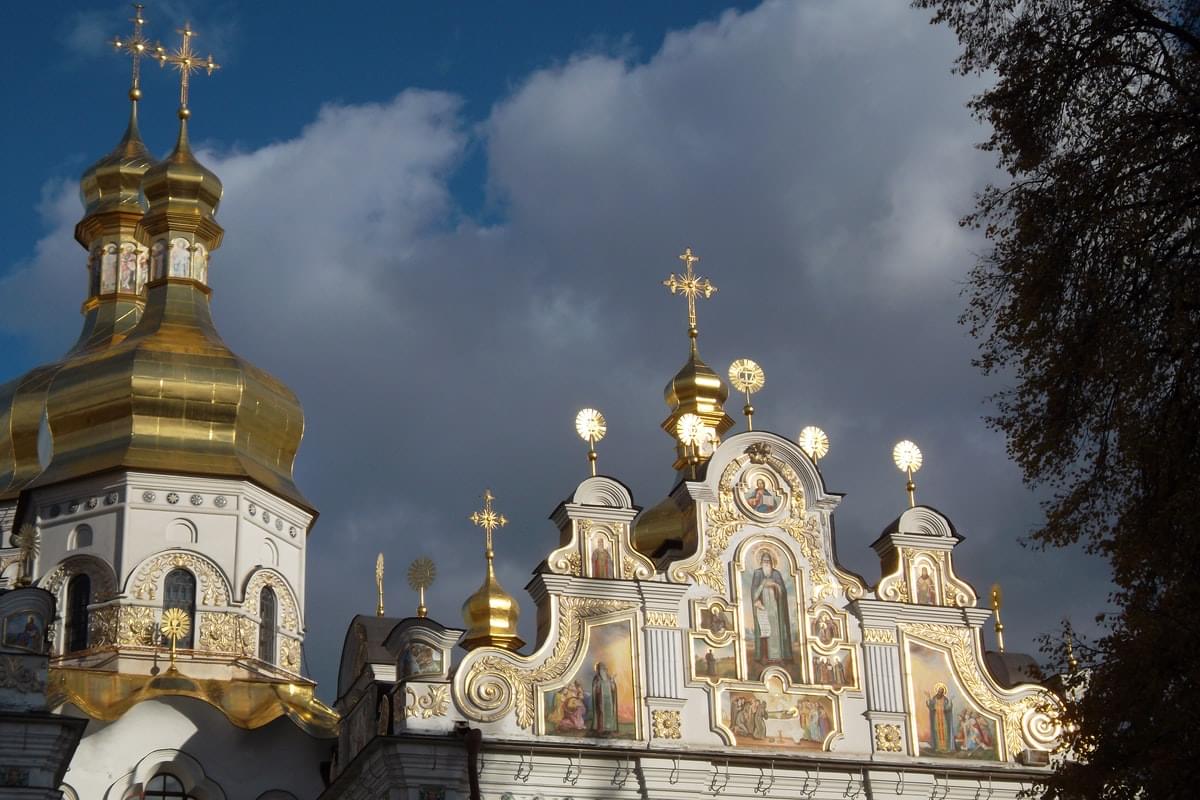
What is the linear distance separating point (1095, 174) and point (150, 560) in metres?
19.0

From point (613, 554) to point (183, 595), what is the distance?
827 cm

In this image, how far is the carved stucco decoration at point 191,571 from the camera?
2848 centimetres

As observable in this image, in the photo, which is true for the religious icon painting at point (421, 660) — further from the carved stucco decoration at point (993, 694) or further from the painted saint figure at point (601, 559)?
the carved stucco decoration at point (993, 694)

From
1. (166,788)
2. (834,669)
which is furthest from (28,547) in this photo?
(834,669)

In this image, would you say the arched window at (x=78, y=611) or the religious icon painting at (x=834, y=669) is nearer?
the religious icon painting at (x=834, y=669)

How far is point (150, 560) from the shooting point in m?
28.7

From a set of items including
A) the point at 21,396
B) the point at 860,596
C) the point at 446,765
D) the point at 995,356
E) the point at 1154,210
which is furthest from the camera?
the point at 21,396

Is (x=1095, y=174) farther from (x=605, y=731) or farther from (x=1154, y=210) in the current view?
(x=605, y=731)

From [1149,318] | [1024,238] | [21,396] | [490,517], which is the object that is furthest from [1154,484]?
[21,396]

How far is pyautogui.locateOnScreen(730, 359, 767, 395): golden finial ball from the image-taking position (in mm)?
26406

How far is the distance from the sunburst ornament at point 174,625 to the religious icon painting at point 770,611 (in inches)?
351

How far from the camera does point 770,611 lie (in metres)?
24.0

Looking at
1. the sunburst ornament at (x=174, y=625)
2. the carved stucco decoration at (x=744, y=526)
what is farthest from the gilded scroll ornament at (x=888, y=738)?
the sunburst ornament at (x=174, y=625)

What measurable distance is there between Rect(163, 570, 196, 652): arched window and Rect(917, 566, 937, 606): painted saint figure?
10.9 meters
